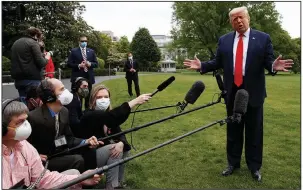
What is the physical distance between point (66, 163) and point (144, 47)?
80.6ft

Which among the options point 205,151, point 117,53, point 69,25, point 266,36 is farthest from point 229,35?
point 117,53

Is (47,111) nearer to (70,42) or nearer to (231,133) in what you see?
(231,133)

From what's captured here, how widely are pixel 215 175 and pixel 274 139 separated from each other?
8.23 feet

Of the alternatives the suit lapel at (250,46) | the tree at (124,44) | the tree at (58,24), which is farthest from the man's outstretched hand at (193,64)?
the tree at (124,44)

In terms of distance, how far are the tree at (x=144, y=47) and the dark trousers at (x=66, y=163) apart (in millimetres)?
19893

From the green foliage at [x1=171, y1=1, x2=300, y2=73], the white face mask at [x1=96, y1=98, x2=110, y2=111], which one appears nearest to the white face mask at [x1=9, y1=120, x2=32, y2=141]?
the white face mask at [x1=96, y1=98, x2=110, y2=111]

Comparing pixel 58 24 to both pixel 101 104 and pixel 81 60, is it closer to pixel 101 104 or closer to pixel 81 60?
pixel 81 60

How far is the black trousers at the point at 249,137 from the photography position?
4.51 m

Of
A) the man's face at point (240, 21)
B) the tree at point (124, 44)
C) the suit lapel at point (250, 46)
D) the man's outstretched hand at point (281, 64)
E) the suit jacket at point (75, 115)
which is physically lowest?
the suit jacket at point (75, 115)

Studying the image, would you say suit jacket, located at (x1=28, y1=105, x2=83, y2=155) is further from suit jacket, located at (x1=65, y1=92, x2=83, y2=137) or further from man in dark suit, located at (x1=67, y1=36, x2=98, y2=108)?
man in dark suit, located at (x1=67, y1=36, x2=98, y2=108)

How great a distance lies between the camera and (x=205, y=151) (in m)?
5.98

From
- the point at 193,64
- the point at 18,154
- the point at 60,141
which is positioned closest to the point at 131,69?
the point at 193,64

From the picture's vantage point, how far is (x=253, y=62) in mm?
4312

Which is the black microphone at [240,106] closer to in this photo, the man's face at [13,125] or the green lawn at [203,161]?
the green lawn at [203,161]
